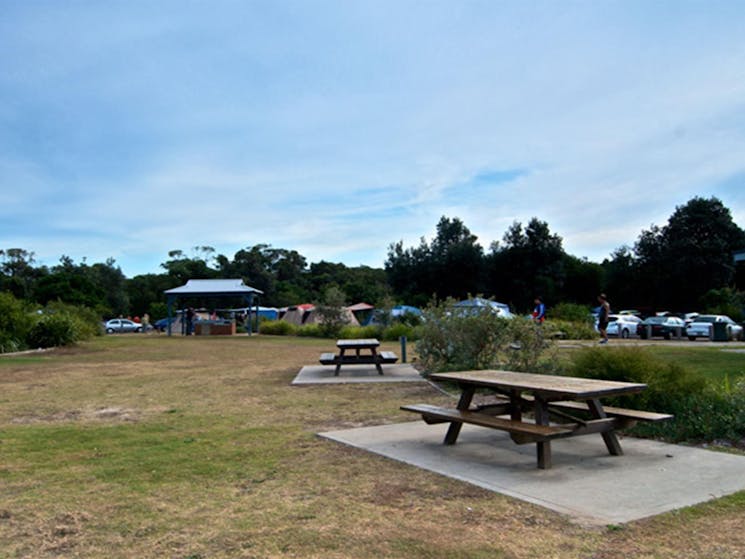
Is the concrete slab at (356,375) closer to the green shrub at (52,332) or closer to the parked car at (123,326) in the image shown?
the green shrub at (52,332)

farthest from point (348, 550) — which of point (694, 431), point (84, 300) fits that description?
point (84, 300)

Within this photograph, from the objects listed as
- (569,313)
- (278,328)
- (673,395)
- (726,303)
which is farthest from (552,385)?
(726,303)

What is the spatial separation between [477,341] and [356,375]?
2.87 m

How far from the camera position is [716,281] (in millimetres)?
49219

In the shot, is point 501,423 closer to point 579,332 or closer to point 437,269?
point 579,332

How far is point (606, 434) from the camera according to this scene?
588 cm

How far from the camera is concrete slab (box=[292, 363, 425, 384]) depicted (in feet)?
40.1

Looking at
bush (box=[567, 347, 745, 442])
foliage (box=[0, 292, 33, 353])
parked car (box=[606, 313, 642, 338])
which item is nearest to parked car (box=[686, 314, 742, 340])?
parked car (box=[606, 313, 642, 338])

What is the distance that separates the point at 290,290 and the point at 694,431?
67.7 meters

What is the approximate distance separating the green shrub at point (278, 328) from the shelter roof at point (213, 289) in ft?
6.97

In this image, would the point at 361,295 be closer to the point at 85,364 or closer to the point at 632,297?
the point at 632,297

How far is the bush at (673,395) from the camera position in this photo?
6543mm

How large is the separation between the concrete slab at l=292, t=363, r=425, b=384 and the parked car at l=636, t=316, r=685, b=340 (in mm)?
20216

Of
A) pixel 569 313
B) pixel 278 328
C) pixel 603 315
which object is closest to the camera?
pixel 603 315
